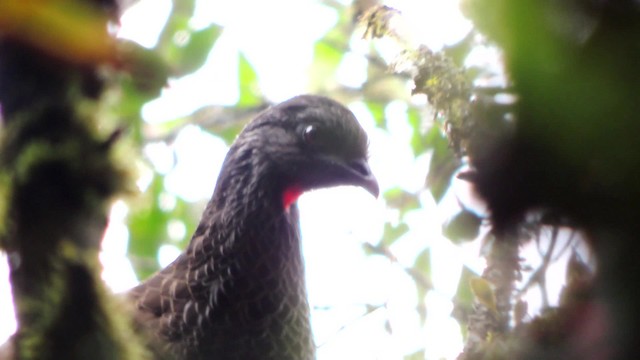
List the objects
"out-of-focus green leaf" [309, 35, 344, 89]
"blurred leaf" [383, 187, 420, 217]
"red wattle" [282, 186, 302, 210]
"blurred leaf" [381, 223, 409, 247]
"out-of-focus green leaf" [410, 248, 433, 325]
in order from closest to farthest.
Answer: "red wattle" [282, 186, 302, 210]
"out-of-focus green leaf" [410, 248, 433, 325]
"blurred leaf" [381, 223, 409, 247]
"blurred leaf" [383, 187, 420, 217]
"out-of-focus green leaf" [309, 35, 344, 89]

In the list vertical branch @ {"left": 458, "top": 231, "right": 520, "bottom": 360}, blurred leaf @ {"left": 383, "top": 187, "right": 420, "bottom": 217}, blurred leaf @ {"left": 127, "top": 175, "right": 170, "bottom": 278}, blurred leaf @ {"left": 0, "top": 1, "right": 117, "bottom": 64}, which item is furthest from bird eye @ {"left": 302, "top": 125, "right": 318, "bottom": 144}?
blurred leaf @ {"left": 0, "top": 1, "right": 117, "bottom": 64}

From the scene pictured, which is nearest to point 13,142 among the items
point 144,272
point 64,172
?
point 64,172

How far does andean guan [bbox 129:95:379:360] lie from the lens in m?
2.67

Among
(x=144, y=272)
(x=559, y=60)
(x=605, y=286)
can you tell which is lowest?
(x=605, y=286)

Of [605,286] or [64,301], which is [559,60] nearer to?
[605,286]

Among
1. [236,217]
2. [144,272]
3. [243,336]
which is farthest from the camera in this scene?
[144,272]

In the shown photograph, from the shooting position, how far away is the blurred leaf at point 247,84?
14.7 ft

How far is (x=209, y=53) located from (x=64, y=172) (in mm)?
3145

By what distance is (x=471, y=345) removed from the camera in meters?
2.05

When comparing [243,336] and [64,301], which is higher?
[243,336]

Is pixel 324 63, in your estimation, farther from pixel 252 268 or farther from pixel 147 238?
pixel 252 268

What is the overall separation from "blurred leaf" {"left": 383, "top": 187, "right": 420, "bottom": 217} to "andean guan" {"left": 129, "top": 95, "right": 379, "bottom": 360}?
44.5 inches

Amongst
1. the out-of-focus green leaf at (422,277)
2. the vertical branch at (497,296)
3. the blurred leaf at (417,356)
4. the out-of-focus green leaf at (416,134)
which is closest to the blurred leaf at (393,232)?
the out-of-focus green leaf at (422,277)

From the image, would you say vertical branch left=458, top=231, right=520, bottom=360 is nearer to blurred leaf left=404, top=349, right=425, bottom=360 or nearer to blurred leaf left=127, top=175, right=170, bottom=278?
blurred leaf left=404, top=349, right=425, bottom=360
